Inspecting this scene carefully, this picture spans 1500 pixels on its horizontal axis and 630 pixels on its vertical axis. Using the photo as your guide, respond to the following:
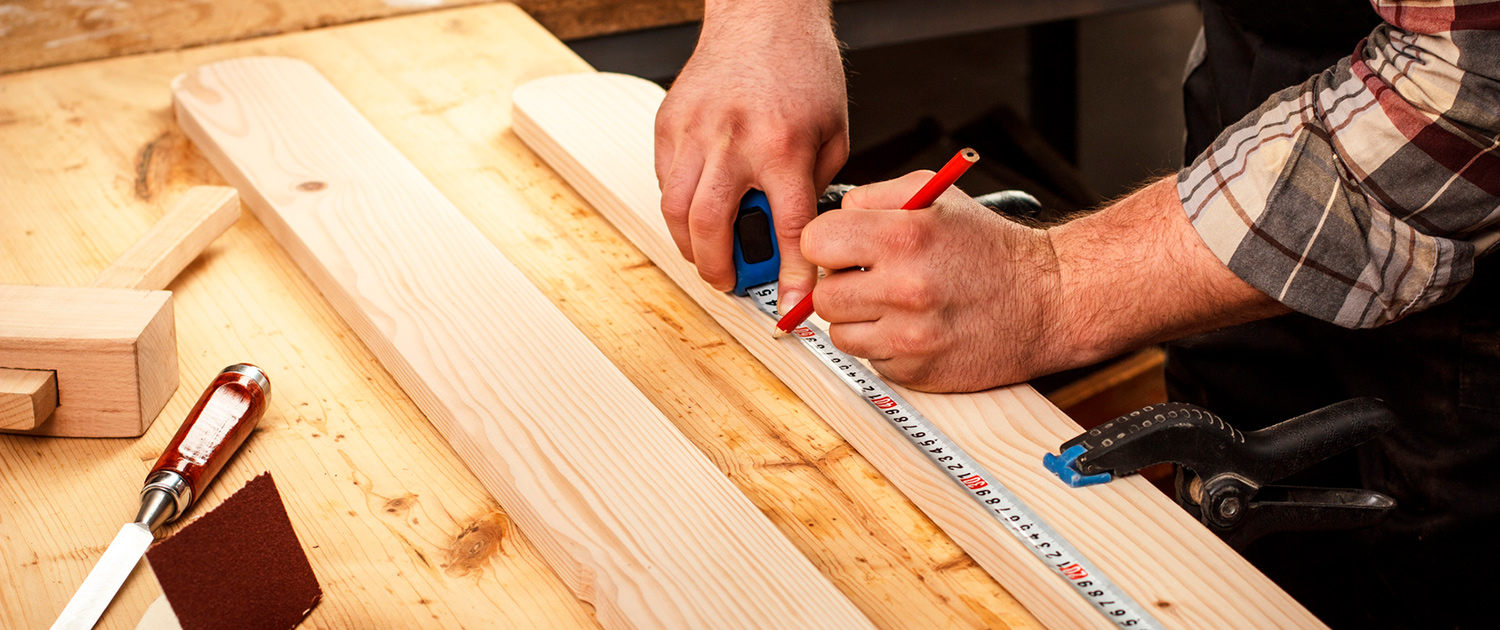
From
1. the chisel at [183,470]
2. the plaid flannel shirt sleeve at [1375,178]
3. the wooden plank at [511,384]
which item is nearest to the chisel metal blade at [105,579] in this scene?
the chisel at [183,470]

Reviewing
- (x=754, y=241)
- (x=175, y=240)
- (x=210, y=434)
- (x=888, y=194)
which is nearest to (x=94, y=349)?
(x=210, y=434)

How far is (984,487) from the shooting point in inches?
35.5

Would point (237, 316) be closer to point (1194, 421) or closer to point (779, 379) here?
point (779, 379)

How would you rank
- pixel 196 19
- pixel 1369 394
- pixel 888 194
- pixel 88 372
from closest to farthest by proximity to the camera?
pixel 88 372, pixel 888 194, pixel 1369 394, pixel 196 19

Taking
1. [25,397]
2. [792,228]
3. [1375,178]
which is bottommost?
[25,397]

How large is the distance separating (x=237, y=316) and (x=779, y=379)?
2.04ft

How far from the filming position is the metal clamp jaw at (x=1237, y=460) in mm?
886

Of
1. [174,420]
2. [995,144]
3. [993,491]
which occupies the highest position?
[993,491]

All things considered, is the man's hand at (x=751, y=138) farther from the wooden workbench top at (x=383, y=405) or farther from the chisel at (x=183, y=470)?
the chisel at (x=183, y=470)

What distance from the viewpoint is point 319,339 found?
1.14m

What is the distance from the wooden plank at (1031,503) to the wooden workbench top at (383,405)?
2 centimetres

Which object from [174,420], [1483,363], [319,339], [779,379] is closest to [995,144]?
[1483,363]

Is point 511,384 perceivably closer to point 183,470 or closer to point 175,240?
point 183,470

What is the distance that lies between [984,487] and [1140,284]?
267 mm
